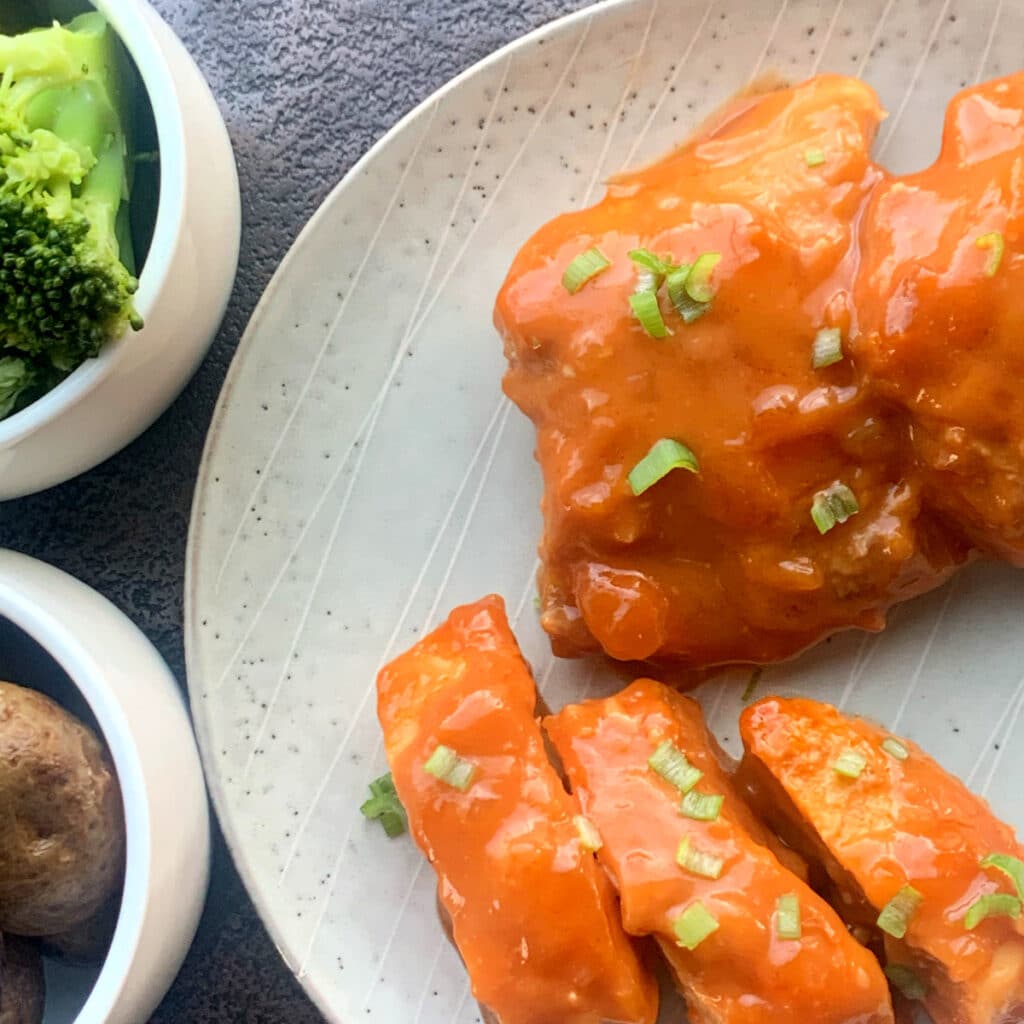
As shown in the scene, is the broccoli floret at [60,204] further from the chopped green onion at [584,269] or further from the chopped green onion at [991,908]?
the chopped green onion at [991,908]


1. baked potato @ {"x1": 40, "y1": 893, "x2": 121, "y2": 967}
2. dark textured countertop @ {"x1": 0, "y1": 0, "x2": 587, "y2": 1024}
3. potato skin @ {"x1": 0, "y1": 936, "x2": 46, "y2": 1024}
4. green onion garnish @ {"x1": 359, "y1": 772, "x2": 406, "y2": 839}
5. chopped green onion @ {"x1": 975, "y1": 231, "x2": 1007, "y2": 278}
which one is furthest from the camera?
dark textured countertop @ {"x1": 0, "y1": 0, "x2": 587, "y2": 1024}

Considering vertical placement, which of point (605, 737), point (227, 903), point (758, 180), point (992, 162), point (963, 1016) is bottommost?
point (227, 903)

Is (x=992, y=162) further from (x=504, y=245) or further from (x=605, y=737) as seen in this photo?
(x=605, y=737)

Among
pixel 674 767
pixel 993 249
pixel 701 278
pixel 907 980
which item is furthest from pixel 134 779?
pixel 993 249

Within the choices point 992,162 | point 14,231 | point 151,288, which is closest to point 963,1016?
point 992,162

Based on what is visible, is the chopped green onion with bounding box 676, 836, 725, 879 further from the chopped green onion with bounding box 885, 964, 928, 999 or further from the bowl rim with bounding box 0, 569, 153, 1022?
the bowl rim with bounding box 0, 569, 153, 1022

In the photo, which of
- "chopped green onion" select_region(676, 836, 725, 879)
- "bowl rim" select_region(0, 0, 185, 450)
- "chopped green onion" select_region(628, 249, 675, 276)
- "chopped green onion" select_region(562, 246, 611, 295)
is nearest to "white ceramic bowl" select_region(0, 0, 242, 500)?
"bowl rim" select_region(0, 0, 185, 450)

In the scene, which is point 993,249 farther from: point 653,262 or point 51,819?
point 51,819
